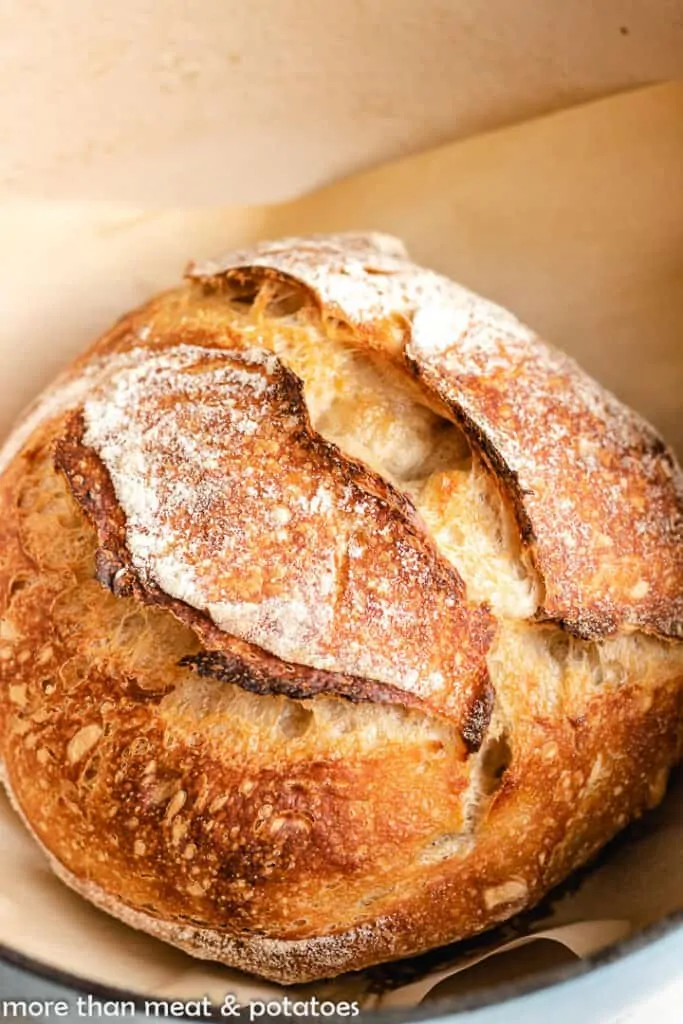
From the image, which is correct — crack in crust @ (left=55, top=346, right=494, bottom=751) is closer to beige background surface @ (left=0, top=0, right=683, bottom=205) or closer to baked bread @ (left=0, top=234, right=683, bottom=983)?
baked bread @ (left=0, top=234, right=683, bottom=983)

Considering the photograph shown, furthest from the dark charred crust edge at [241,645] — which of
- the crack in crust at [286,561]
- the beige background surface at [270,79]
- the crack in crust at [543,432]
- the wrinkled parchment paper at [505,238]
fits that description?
the beige background surface at [270,79]

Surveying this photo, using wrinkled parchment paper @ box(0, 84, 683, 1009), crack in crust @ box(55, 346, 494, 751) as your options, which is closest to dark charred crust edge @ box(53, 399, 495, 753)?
crack in crust @ box(55, 346, 494, 751)

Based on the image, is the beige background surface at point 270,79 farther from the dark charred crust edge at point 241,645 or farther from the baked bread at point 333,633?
the dark charred crust edge at point 241,645

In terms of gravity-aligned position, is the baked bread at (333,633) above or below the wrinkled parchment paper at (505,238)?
below

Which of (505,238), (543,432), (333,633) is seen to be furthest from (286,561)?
(505,238)

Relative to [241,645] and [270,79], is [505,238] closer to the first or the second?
[270,79]

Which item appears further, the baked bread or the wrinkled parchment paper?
the wrinkled parchment paper
